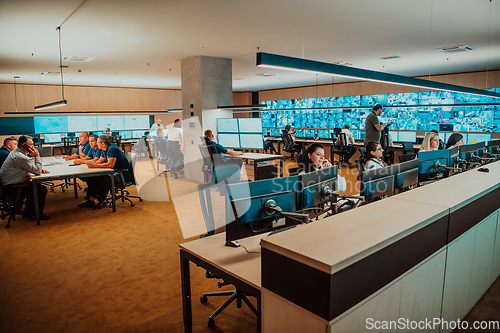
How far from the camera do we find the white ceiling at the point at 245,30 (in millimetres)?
3822

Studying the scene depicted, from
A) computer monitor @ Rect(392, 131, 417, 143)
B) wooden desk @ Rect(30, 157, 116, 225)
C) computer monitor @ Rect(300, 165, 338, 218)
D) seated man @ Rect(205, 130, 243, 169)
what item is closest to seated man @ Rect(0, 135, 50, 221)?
wooden desk @ Rect(30, 157, 116, 225)

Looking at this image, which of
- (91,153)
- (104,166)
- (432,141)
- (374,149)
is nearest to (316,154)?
(374,149)

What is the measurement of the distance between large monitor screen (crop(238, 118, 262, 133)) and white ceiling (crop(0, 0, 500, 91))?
1.42 metres

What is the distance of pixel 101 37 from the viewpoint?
Result: 17.3 feet

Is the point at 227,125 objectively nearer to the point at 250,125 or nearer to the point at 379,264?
the point at 250,125

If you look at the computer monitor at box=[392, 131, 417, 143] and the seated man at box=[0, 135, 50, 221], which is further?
the computer monitor at box=[392, 131, 417, 143]

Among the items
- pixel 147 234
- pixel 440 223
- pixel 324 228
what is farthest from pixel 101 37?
pixel 440 223

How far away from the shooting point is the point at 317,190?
2.27 metres

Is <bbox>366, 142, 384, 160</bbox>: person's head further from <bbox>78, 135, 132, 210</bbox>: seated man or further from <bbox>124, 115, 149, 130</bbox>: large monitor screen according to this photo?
<bbox>124, 115, 149, 130</bbox>: large monitor screen

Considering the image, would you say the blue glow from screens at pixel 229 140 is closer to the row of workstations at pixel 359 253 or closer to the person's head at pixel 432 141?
the person's head at pixel 432 141

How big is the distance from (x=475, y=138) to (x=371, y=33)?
602cm

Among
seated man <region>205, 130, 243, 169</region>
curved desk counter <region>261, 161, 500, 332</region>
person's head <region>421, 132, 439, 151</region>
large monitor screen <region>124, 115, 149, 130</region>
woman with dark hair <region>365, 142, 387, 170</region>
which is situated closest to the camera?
curved desk counter <region>261, 161, 500, 332</region>

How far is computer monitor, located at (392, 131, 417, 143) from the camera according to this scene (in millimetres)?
9405

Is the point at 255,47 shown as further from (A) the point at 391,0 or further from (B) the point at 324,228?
(B) the point at 324,228
